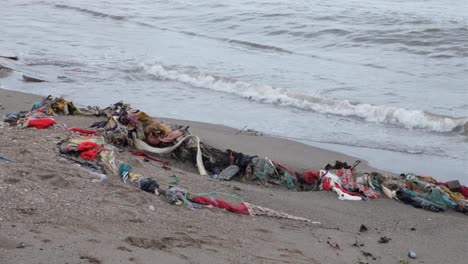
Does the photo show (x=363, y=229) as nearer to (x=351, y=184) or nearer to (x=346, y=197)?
(x=346, y=197)

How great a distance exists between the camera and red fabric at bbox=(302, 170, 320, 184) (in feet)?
22.9

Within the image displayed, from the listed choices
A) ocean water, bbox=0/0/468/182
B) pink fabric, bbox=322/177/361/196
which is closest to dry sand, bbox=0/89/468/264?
pink fabric, bbox=322/177/361/196

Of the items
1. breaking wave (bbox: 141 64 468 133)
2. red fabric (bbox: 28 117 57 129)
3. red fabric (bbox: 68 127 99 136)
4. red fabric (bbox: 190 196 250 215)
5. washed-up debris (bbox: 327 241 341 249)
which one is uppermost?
red fabric (bbox: 28 117 57 129)

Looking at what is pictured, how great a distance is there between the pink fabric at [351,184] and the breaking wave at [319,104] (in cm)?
421

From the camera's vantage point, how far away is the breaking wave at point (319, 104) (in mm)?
10797

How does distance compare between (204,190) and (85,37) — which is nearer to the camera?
(204,190)

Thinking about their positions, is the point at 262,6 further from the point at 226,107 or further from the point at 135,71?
the point at 226,107

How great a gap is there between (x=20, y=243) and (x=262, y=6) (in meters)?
22.6

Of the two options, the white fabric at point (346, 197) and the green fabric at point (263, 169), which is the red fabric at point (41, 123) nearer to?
the green fabric at point (263, 169)

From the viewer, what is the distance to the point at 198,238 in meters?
4.46

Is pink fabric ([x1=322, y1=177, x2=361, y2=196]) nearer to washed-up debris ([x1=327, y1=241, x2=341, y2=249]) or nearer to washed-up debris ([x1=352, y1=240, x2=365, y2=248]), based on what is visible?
washed-up debris ([x1=352, y1=240, x2=365, y2=248])

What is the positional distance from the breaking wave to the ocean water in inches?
1.1

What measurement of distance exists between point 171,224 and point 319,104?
25.7 feet

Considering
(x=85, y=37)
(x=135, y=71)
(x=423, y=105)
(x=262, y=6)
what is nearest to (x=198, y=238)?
(x=423, y=105)
